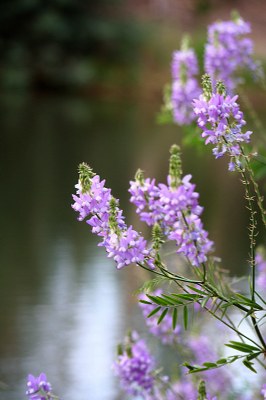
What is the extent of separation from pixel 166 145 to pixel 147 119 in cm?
342

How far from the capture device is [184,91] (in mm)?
4172

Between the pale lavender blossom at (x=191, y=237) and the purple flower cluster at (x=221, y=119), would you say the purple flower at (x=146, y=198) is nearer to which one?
the pale lavender blossom at (x=191, y=237)

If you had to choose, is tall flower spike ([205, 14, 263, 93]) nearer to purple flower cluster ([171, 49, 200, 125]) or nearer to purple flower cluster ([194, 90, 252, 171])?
purple flower cluster ([171, 49, 200, 125])

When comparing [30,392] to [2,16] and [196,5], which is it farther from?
[196,5]

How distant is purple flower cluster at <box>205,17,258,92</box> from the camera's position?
3873mm

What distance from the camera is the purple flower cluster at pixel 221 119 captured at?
190 cm

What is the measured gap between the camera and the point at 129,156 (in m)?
11.5

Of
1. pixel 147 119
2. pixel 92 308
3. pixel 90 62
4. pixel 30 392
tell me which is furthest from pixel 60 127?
pixel 30 392

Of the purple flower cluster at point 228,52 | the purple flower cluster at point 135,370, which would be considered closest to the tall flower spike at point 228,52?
the purple flower cluster at point 228,52

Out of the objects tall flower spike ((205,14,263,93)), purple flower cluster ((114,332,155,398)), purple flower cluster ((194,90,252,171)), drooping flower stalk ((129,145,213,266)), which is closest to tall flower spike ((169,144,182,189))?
drooping flower stalk ((129,145,213,266))

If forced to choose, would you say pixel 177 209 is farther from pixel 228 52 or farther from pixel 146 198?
pixel 228 52

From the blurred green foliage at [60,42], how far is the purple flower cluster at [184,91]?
633 inches

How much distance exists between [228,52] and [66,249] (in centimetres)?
302

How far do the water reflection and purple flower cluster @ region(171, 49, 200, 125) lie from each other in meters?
1.19
